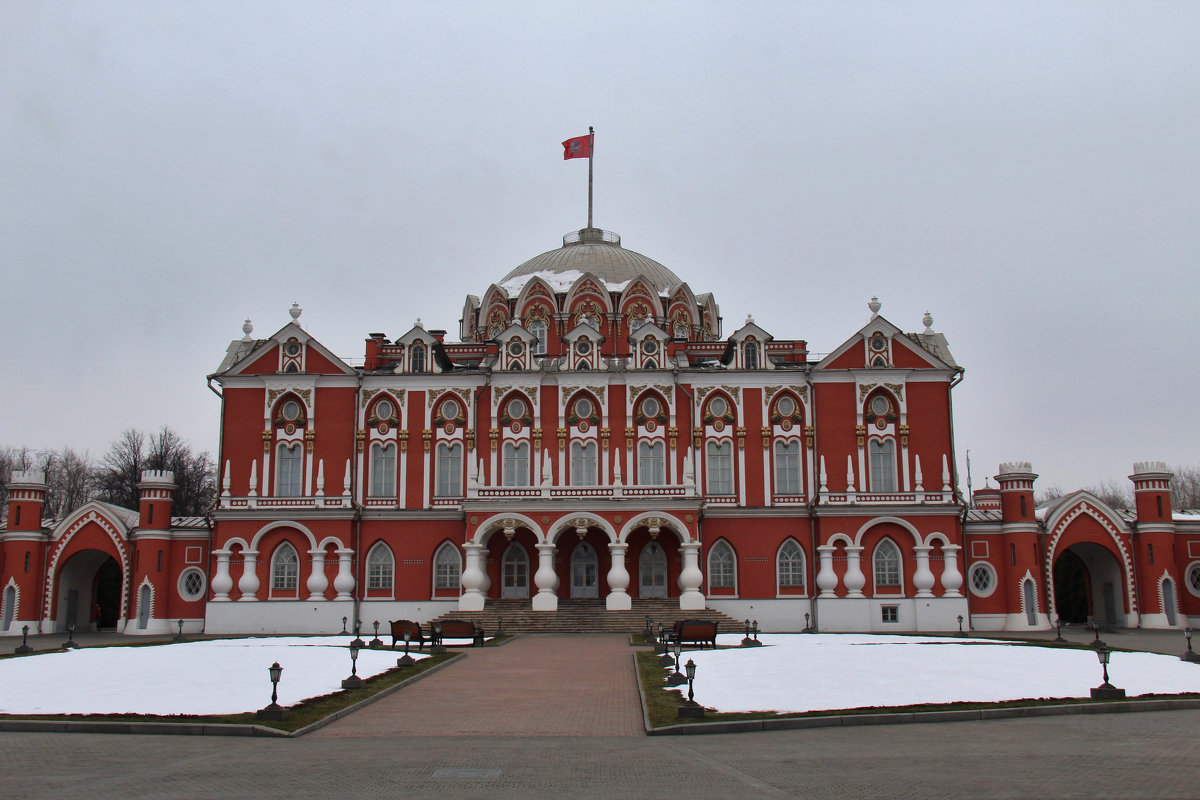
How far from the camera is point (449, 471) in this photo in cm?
4662

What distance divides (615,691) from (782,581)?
76.7 ft

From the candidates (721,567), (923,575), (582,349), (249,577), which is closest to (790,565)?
(721,567)

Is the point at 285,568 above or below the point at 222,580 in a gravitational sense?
above

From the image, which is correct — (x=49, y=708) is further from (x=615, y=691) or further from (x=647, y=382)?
(x=647, y=382)

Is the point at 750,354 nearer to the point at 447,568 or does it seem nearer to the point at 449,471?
the point at 449,471

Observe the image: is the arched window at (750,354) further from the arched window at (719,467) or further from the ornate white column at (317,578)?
the ornate white column at (317,578)

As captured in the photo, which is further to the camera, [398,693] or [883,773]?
[398,693]

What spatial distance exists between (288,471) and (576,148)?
20.0 meters

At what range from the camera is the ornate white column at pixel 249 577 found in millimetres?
44688

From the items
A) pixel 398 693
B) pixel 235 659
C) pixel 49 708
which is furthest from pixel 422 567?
pixel 49 708

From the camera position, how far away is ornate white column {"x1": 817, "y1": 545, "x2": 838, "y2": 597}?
43781 mm

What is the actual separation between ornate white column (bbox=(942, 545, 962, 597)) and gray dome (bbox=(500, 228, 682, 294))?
18.4m

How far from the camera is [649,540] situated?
45469 millimetres

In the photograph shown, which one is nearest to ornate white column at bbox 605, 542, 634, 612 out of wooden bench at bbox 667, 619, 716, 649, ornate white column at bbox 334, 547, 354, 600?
wooden bench at bbox 667, 619, 716, 649
